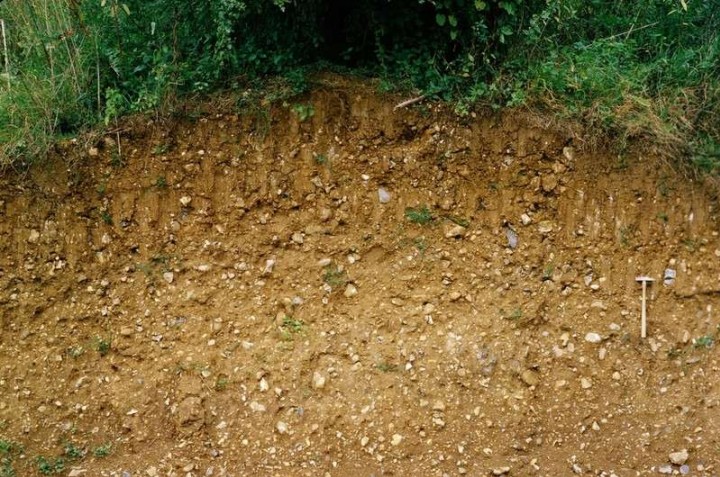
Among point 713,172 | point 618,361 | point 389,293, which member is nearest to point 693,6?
point 713,172

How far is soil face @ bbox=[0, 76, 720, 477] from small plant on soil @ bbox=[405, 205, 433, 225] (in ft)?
0.04

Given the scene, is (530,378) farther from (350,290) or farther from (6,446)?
(6,446)


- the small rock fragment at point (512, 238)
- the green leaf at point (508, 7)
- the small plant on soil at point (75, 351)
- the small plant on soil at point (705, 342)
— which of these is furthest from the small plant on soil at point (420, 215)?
the small plant on soil at point (75, 351)

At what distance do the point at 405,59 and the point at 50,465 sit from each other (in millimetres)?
2902

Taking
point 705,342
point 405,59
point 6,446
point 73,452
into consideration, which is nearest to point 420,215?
point 405,59

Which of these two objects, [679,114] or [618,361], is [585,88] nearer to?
[679,114]

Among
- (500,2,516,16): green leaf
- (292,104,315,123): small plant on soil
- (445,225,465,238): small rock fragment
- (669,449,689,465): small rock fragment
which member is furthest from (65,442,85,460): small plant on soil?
(500,2,516,16): green leaf

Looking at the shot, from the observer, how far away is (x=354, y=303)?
401cm

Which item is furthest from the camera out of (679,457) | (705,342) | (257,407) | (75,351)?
(75,351)

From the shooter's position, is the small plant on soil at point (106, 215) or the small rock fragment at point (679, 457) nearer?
the small rock fragment at point (679, 457)

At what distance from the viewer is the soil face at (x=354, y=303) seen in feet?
12.2

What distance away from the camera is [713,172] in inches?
146

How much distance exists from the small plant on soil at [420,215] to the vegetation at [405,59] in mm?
623

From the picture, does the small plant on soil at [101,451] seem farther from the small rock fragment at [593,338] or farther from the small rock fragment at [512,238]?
the small rock fragment at [593,338]
